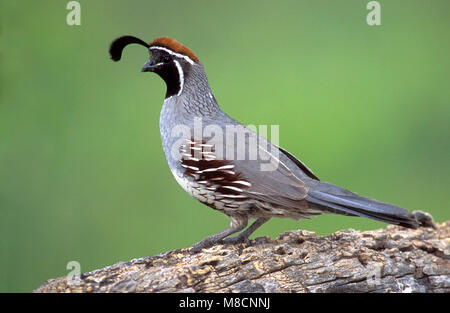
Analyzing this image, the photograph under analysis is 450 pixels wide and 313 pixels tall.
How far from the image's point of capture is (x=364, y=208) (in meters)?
2.53

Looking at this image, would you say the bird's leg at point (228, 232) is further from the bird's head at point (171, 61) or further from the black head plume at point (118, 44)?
the black head plume at point (118, 44)

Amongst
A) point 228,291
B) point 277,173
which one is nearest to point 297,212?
point 277,173

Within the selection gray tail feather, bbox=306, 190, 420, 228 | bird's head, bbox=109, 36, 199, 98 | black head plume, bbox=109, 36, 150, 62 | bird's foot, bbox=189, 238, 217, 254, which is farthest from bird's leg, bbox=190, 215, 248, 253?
black head plume, bbox=109, 36, 150, 62

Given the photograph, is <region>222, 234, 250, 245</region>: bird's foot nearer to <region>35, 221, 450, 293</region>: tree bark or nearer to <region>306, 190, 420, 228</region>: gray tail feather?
<region>35, 221, 450, 293</region>: tree bark

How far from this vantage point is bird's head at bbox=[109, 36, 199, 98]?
9.92 feet

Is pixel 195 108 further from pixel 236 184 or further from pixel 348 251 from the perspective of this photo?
pixel 348 251

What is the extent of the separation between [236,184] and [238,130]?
34 centimetres

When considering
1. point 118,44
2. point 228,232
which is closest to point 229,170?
point 228,232

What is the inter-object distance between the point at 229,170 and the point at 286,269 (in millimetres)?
535

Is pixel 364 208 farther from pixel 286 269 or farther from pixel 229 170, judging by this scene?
pixel 229 170

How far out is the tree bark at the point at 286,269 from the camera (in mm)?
2432

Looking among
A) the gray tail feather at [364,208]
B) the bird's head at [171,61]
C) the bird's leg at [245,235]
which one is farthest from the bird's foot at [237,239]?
the bird's head at [171,61]
